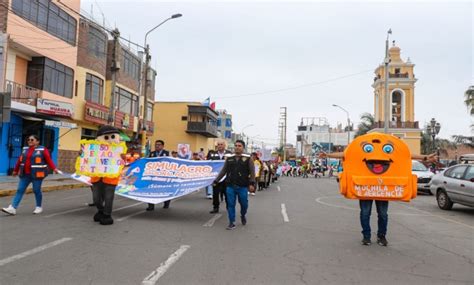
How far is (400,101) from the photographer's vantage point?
48.3 metres

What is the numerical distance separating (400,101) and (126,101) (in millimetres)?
32072

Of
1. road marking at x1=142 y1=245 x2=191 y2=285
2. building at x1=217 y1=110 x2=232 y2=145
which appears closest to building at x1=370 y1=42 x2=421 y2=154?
road marking at x1=142 y1=245 x2=191 y2=285

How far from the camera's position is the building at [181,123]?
175 ft

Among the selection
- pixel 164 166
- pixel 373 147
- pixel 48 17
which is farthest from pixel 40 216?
pixel 48 17

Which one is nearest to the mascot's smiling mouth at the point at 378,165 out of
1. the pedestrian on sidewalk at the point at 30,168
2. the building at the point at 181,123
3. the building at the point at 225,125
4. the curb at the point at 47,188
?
the pedestrian on sidewalk at the point at 30,168

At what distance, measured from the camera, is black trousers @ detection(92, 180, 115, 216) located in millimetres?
8016

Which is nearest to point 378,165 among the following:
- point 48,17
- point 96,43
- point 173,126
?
point 48,17

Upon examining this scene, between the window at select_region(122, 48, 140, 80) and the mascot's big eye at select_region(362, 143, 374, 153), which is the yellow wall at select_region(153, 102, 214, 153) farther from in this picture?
the mascot's big eye at select_region(362, 143, 374, 153)

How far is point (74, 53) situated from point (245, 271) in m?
23.6

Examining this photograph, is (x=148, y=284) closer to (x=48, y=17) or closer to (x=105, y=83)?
(x=48, y=17)

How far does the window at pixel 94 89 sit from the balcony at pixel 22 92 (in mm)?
6093

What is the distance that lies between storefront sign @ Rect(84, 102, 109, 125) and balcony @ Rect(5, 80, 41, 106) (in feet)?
16.3

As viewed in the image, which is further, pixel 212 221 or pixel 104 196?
pixel 212 221

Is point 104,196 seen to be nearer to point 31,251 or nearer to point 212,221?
point 212,221
